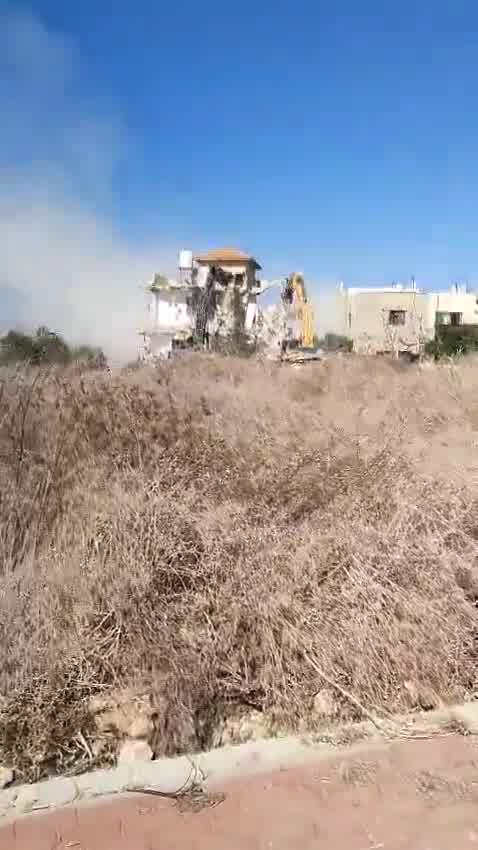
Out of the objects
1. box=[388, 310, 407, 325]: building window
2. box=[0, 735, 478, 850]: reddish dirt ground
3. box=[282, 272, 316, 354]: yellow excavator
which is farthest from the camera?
box=[388, 310, 407, 325]: building window

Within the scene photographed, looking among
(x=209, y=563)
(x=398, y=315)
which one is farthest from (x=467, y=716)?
(x=398, y=315)

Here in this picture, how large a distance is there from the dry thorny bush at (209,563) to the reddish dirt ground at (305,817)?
0.39m

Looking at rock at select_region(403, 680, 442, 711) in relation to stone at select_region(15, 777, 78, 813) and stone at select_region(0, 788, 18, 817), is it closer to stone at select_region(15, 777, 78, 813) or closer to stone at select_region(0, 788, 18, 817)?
stone at select_region(15, 777, 78, 813)

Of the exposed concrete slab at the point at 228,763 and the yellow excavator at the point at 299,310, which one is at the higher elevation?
the yellow excavator at the point at 299,310

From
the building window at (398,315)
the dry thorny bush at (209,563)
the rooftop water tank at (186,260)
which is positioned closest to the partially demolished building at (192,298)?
the rooftop water tank at (186,260)

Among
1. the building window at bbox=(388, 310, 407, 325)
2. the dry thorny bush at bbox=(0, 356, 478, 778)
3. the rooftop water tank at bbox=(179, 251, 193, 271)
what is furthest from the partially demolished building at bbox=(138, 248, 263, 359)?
the dry thorny bush at bbox=(0, 356, 478, 778)

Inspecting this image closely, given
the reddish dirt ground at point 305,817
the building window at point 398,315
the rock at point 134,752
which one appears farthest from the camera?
the building window at point 398,315

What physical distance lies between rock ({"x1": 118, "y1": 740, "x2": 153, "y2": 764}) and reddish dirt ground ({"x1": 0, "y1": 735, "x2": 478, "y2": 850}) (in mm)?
300

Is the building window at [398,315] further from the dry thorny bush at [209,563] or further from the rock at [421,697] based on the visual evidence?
the rock at [421,697]

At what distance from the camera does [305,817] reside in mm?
2840

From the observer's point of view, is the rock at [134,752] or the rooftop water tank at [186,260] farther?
the rooftop water tank at [186,260]

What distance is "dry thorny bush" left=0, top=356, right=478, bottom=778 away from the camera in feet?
11.2

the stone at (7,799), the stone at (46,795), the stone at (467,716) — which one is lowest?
the stone at (467,716)

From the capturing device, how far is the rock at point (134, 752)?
128 inches
